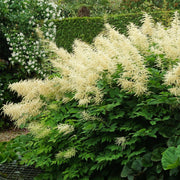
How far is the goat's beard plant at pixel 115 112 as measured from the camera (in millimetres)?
1869

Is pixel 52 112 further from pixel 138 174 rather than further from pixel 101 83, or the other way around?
pixel 138 174

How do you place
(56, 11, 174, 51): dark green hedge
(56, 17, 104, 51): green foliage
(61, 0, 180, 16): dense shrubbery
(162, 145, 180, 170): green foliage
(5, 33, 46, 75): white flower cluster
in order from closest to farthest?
1. (162, 145, 180, 170): green foliage
2. (5, 33, 46, 75): white flower cluster
3. (56, 11, 174, 51): dark green hedge
4. (56, 17, 104, 51): green foliage
5. (61, 0, 180, 16): dense shrubbery

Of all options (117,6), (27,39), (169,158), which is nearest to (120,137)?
(169,158)

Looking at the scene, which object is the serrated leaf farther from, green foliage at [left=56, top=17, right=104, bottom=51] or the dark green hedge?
green foliage at [left=56, top=17, right=104, bottom=51]

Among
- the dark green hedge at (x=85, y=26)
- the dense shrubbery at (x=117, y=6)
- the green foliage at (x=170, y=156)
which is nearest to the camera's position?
the green foliage at (x=170, y=156)

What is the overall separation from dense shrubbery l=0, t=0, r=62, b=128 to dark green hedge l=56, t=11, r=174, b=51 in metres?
0.27

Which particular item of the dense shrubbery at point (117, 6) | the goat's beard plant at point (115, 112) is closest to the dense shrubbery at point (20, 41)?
the dense shrubbery at point (117, 6)

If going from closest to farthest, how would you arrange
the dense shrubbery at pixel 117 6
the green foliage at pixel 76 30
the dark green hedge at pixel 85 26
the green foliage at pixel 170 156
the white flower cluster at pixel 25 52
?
the green foliage at pixel 170 156
the white flower cluster at pixel 25 52
the dark green hedge at pixel 85 26
the green foliage at pixel 76 30
the dense shrubbery at pixel 117 6

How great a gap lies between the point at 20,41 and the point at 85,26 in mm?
1706

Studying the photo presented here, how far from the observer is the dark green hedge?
6.76 m

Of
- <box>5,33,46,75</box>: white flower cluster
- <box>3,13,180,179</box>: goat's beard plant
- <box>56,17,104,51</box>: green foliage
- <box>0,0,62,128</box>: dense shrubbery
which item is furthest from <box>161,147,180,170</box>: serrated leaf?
<box>56,17,104,51</box>: green foliage

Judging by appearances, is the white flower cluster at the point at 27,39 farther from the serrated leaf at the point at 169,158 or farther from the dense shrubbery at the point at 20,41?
the serrated leaf at the point at 169,158

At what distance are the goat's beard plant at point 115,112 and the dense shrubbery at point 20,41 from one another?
421 centimetres

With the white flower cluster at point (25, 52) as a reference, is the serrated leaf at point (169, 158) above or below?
above
